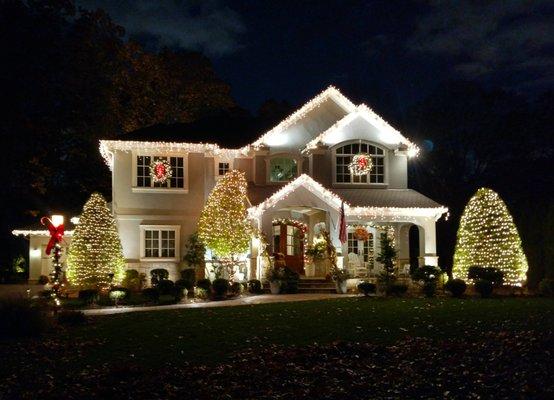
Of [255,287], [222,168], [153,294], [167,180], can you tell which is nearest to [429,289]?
[255,287]

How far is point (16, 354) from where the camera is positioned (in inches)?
513

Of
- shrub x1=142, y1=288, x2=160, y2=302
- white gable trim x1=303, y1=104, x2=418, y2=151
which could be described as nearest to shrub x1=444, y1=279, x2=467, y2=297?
shrub x1=142, y1=288, x2=160, y2=302

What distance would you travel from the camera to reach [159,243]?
29203 mm

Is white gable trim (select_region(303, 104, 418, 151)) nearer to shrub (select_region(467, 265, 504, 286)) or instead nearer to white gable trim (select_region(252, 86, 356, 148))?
white gable trim (select_region(252, 86, 356, 148))

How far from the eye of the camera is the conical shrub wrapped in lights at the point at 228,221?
2616cm

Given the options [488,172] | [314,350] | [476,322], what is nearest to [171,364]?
[314,350]

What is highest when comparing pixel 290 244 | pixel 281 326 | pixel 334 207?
pixel 334 207

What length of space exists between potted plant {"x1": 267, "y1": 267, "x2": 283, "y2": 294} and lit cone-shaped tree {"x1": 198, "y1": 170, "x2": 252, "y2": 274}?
1.63m

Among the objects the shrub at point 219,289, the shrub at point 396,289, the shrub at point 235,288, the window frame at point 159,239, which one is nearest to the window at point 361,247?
the window frame at point 159,239

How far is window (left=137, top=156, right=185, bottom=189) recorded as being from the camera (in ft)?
96.1

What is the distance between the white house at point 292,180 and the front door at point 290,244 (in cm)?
4

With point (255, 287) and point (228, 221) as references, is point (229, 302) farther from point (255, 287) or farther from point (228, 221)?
point (228, 221)

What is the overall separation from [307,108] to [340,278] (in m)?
8.07

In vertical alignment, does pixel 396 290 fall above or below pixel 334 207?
below
